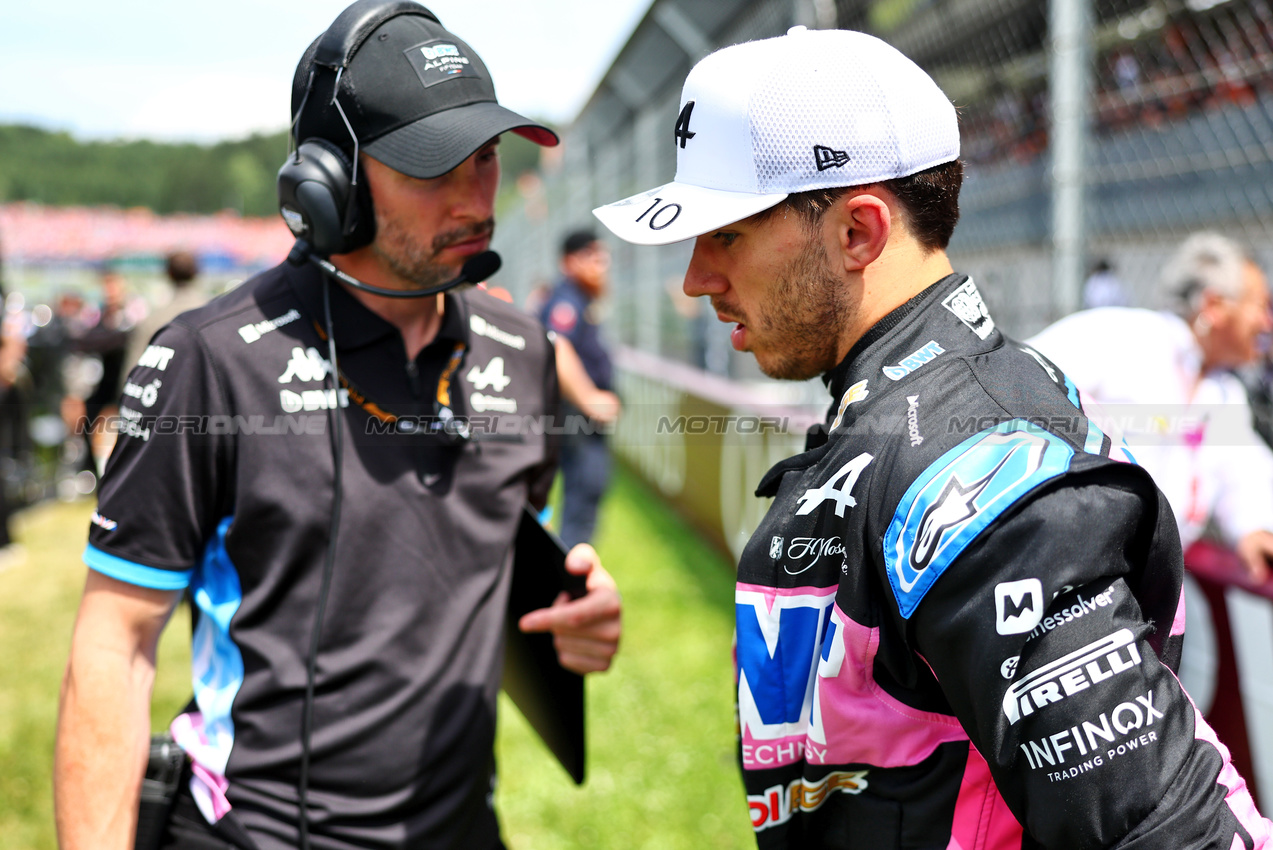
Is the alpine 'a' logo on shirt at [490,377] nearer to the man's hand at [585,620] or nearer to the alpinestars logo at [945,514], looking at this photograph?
the man's hand at [585,620]

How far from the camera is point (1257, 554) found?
9.54 feet

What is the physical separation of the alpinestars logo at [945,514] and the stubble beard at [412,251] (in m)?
1.08

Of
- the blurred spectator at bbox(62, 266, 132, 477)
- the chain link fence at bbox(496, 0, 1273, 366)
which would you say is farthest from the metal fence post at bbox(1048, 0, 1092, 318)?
the blurred spectator at bbox(62, 266, 132, 477)

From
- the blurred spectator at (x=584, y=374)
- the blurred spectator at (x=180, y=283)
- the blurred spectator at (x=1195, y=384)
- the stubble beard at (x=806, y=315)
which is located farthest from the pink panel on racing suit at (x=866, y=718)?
the blurred spectator at (x=180, y=283)

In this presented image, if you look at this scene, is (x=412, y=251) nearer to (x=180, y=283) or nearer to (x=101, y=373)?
(x=180, y=283)

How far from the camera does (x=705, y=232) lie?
47.0 inches

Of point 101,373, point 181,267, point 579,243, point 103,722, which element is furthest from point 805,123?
point 101,373

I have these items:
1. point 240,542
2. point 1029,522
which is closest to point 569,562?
point 240,542

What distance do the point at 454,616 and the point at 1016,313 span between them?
2726 millimetres

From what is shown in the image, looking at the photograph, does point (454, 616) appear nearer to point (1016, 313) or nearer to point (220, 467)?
point (220, 467)

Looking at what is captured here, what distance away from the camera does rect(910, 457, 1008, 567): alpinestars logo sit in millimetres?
952

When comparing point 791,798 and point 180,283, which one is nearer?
point 791,798

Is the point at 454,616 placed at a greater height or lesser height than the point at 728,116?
lesser

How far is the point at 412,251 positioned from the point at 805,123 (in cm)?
83
